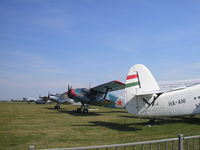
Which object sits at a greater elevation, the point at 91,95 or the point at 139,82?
the point at 139,82

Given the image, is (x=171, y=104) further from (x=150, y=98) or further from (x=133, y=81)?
(x=133, y=81)

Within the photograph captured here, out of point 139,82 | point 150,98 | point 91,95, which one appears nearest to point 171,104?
point 150,98

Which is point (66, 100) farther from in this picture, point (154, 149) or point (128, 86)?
point (154, 149)

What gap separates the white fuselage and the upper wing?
29.5 ft

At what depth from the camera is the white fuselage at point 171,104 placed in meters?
12.9

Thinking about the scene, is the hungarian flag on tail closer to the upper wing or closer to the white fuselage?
the white fuselage

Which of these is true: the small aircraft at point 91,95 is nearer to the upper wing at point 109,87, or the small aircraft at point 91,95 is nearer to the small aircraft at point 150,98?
the upper wing at point 109,87

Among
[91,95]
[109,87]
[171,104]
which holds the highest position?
[109,87]

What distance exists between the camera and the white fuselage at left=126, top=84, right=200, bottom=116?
508 inches

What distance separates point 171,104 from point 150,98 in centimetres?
154

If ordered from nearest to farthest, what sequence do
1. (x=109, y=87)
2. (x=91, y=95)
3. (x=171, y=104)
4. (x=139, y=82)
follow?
(x=139, y=82)
(x=171, y=104)
(x=109, y=87)
(x=91, y=95)

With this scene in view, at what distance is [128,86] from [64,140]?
528cm

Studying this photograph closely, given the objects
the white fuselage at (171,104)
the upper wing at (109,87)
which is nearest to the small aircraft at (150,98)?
the white fuselage at (171,104)

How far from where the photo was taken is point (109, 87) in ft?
78.0
